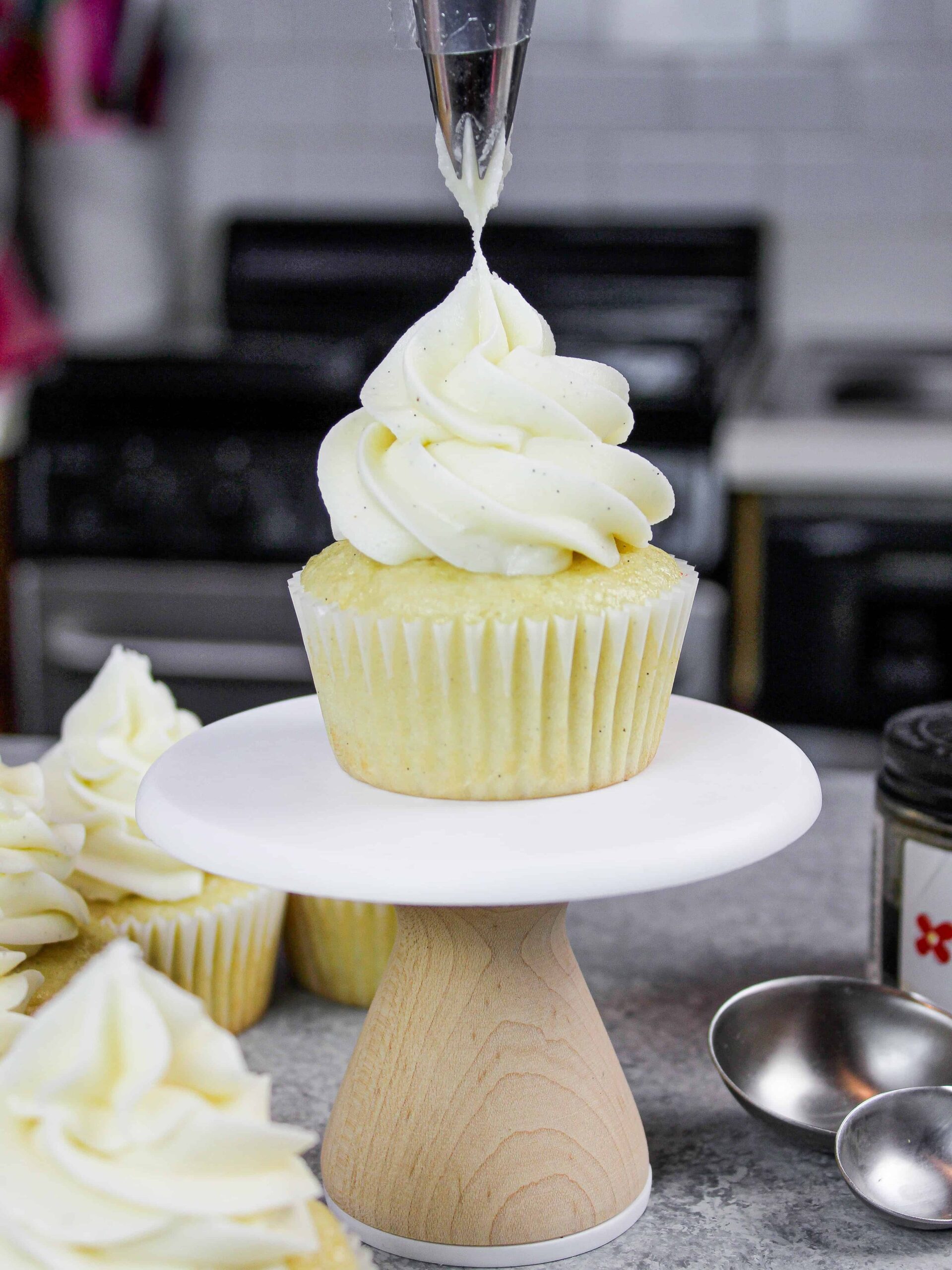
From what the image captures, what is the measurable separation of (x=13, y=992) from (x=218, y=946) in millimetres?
161

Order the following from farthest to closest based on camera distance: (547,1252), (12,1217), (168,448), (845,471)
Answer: (168,448) < (845,471) < (547,1252) < (12,1217)

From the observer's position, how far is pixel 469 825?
70 cm

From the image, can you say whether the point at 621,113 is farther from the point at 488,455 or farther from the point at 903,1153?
the point at 903,1153

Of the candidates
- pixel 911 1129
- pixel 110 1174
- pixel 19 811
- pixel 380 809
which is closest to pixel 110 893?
pixel 19 811

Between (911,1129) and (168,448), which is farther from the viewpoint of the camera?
(168,448)

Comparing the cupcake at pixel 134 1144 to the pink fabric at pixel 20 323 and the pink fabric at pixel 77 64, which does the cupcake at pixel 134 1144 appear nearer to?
the pink fabric at pixel 20 323

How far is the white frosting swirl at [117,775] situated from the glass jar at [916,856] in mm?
423

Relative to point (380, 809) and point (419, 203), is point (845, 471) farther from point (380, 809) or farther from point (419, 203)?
point (380, 809)

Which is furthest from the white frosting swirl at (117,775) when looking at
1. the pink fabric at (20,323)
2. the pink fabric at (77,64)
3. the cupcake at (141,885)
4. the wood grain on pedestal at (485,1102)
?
the pink fabric at (77,64)

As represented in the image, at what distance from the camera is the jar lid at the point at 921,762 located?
87cm

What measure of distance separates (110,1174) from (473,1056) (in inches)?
9.0

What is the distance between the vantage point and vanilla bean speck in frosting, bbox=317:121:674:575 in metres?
0.74

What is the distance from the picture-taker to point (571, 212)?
306 centimetres

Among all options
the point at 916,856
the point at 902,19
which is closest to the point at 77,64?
the point at 902,19
